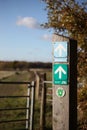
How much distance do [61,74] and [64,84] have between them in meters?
0.17

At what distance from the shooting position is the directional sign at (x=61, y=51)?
673 cm

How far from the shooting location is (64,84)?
6691 millimetres

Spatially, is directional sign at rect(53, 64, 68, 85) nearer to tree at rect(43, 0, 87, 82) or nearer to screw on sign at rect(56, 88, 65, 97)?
screw on sign at rect(56, 88, 65, 97)

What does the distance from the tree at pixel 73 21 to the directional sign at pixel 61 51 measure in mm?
4906

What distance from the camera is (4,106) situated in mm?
17562

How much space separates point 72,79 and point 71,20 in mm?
5110

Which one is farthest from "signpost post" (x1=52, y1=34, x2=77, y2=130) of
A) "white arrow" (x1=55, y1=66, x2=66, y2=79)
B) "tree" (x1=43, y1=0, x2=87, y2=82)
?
"tree" (x1=43, y1=0, x2=87, y2=82)

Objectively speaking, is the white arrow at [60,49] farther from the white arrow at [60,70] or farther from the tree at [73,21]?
the tree at [73,21]

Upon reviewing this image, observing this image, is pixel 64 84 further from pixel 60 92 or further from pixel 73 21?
pixel 73 21

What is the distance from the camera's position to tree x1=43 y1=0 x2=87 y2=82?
11.7 metres

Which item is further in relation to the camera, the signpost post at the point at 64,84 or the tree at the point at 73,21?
the tree at the point at 73,21

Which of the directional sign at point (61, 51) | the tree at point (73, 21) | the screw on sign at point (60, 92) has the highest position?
the tree at point (73, 21)

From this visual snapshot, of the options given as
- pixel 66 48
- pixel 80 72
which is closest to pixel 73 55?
pixel 66 48

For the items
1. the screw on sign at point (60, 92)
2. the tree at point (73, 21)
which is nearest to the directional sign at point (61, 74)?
the screw on sign at point (60, 92)
